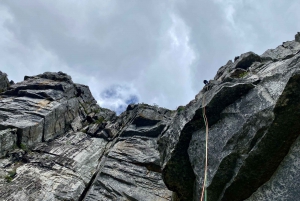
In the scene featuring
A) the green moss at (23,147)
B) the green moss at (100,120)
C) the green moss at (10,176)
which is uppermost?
the green moss at (100,120)

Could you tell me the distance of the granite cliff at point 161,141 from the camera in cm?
828

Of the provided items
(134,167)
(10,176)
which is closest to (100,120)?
(134,167)

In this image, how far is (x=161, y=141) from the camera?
43.9 feet

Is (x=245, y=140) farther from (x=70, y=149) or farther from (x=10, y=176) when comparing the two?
(x=70, y=149)

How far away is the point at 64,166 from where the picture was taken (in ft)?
78.6

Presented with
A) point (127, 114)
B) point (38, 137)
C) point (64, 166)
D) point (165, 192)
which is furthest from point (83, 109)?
point (165, 192)

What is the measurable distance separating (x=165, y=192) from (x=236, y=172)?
13.5m

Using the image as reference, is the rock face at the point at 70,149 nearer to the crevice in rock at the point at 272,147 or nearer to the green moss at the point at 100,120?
the green moss at the point at 100,120

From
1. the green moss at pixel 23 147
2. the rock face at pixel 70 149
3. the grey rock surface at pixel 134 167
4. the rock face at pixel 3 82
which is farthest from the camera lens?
→ the rock face at pixel 3 82

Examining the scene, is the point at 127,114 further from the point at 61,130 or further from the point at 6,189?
the point at 6,189

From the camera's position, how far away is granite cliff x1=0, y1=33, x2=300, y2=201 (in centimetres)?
828

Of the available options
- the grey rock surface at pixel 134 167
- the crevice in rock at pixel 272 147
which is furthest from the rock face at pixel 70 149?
the crevice in rock at pixel 272 147

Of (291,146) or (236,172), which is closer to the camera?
(291,146)

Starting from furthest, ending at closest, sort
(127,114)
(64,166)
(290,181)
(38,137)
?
1. (127,114)
2. (38,137)
3. (64,166)
4. (290,181)
